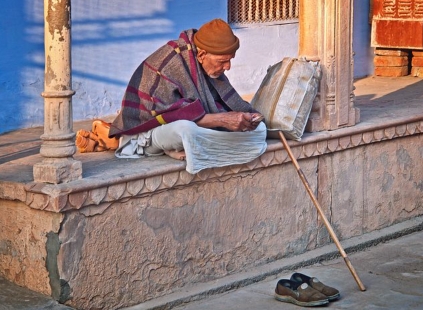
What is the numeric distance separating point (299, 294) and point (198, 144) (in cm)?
107

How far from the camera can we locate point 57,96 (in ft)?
18.4

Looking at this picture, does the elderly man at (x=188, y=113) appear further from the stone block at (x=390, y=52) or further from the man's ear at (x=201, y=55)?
the stone block at (x=390, y=52)

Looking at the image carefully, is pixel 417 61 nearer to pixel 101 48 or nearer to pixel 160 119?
pixel 101 48

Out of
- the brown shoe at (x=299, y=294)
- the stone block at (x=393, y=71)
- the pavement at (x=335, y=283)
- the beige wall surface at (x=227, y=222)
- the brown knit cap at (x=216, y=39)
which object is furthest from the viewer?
the stone block at (x=393, y=71)

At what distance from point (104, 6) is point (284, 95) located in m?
2.18

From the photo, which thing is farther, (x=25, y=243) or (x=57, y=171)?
(x=25, y=243)

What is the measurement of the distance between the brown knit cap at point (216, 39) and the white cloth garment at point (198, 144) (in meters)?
0.50

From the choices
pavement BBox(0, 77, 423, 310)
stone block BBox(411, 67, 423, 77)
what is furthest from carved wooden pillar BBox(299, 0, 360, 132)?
stone block BBox(411, 67, 423, 77)

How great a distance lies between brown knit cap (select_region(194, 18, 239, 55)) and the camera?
6.29 metres

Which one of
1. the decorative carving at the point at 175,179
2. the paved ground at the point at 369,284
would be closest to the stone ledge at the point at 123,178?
the decorative carving at the point at 175,179

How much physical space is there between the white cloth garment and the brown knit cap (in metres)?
0.50

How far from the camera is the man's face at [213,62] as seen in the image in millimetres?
6383

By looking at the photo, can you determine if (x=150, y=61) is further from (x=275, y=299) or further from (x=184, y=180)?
(x=275, y=299)

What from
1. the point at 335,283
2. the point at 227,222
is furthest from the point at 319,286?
the point at 227,222
